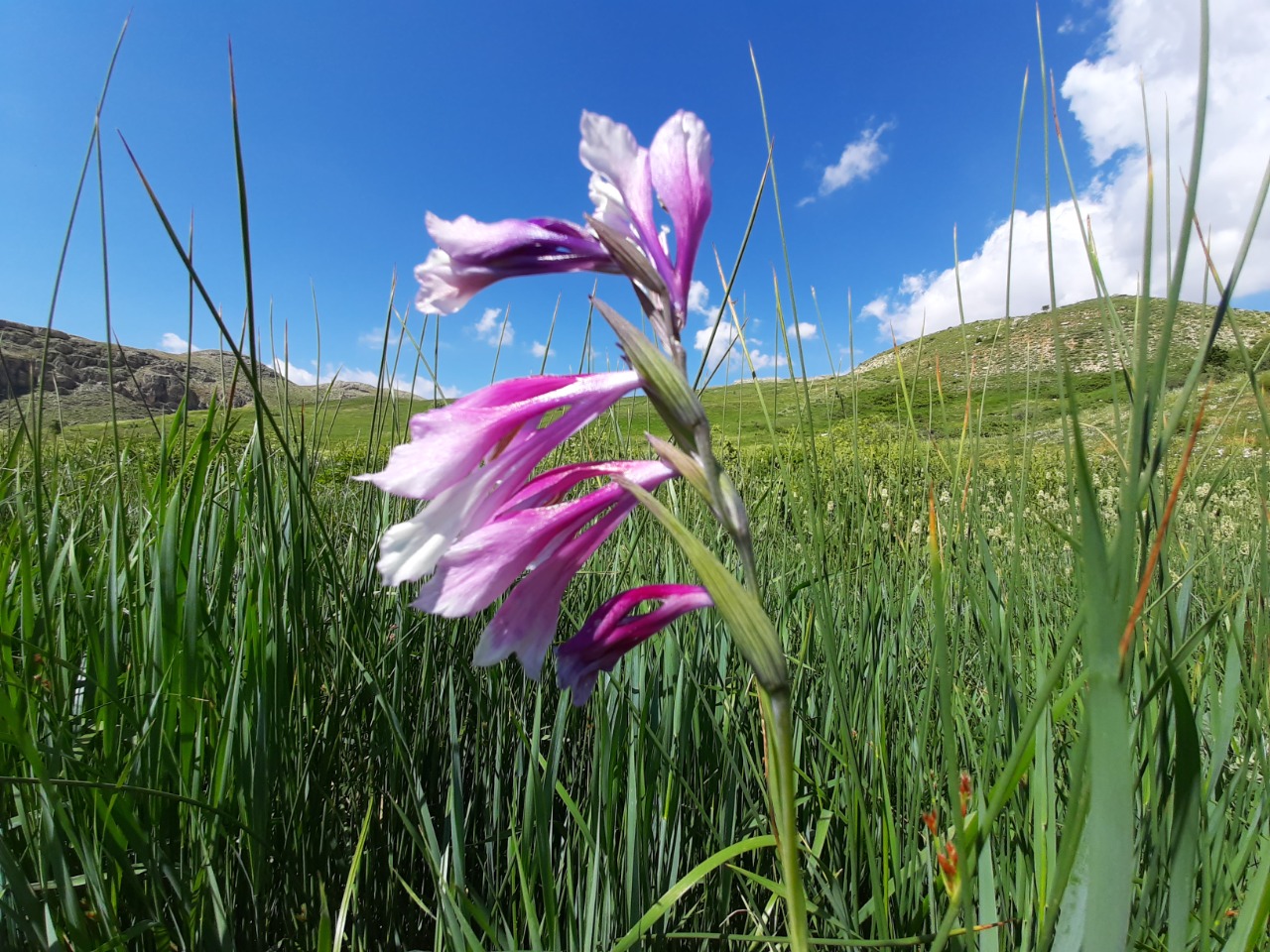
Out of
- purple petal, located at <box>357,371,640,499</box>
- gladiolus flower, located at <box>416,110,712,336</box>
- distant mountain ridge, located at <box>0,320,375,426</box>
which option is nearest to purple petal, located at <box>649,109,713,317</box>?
gladiolus flower, located at <box>416,110,712,336</box>

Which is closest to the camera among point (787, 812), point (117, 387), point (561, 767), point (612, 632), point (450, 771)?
point (787, 812)

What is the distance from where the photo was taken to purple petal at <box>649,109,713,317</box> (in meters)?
0.55

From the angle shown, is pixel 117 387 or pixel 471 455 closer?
pixel 471 455

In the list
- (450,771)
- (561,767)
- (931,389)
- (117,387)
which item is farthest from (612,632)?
(117,387)

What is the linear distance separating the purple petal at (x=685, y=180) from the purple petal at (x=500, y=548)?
0.59 ft

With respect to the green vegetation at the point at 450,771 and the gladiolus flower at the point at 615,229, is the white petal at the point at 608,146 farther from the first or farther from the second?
the green vegetation at the point at 450,771

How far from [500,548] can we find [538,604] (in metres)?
0.07

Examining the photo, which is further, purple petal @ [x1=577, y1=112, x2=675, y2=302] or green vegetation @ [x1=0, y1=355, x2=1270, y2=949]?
green vegetation @ [x1=0, y1=355, x2=1270, y2=949]

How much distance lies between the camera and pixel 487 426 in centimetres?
51

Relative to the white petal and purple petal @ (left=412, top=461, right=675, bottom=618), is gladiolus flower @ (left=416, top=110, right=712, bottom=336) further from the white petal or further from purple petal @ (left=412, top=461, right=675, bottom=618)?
purple petal @ (left=412, top=461, right=675, bottom=618)

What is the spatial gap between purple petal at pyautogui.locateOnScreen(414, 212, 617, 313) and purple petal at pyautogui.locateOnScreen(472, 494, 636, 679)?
217mm

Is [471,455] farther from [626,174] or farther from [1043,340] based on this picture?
[1043,340]

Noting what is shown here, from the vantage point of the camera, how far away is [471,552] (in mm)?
514

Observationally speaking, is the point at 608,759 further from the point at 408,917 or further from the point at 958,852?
the point at 958,852
